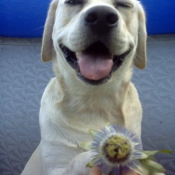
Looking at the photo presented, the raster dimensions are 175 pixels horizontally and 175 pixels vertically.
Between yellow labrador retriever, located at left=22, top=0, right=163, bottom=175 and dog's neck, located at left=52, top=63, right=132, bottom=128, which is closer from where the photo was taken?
yellow labrador retriever, located at left=22, top=0, right=163, bottom=175

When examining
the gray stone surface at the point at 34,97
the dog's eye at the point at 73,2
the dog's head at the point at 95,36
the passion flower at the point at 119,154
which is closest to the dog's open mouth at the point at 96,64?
the dog's head at the point at 95,36

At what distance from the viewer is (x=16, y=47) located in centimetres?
332

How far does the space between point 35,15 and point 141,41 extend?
161 cm

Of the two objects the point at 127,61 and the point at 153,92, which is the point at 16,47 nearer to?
the point at 153,92

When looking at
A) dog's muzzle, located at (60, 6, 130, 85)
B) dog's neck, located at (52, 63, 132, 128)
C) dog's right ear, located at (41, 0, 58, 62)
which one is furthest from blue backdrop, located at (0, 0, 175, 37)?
dog's muzzle, located at (60, 6, 130, 85)

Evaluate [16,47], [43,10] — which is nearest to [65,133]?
[43,10]

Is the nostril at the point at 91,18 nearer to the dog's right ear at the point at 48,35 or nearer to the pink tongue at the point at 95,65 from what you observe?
the pink tongue at the point at 95,65

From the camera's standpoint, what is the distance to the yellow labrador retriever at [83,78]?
1.31m

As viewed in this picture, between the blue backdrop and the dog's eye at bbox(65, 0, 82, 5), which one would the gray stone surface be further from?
the dog's eye at bbox(65, 0, 82, 5)

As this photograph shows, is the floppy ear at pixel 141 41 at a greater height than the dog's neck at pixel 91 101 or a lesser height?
greater

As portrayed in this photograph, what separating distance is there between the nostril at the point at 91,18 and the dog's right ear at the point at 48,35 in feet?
1.56

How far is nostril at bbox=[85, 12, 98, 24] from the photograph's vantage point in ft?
4.02

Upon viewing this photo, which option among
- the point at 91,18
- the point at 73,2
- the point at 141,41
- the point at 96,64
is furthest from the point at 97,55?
the point at 141,41

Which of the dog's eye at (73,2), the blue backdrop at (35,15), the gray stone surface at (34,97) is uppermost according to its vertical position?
the dog's eye at (73,2)
